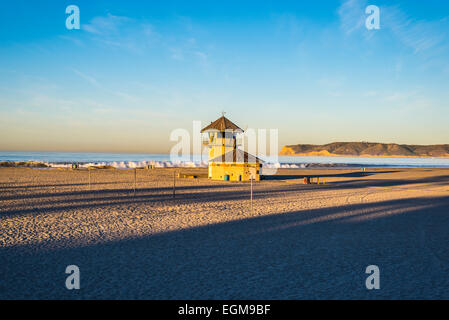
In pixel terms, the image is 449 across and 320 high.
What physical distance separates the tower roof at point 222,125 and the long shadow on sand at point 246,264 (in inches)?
883

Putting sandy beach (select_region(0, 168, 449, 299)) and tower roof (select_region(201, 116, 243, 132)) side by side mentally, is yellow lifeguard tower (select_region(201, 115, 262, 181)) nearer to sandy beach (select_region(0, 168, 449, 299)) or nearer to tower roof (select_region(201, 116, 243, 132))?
tower roof (select_region(201, 116, 243, 132))

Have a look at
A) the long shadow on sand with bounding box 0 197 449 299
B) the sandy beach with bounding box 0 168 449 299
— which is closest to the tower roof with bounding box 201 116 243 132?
the sandy beach with bounding box 0 168 449 299

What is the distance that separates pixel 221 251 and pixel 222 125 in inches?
1012

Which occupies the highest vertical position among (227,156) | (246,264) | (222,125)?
(222,125)

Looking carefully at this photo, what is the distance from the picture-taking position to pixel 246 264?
24.4ft

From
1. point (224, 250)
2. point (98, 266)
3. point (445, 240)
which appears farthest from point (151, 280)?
point (445, 240)

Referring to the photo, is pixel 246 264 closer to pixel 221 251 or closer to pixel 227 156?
pixel 221 251

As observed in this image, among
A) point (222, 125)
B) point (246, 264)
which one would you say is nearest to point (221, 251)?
point (246, 264)

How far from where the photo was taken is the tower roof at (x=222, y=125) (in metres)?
33.5

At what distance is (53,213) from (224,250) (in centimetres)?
876

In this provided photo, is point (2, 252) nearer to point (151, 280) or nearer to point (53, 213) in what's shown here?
point (151, 280)

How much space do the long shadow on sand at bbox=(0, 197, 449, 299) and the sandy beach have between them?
0.08 ft

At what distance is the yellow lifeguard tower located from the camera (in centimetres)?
3195

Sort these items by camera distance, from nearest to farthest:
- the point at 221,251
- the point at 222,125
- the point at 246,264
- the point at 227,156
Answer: the point at 246,264 < the point at 221,251 < the point at 227,156 < the point at 222,125
